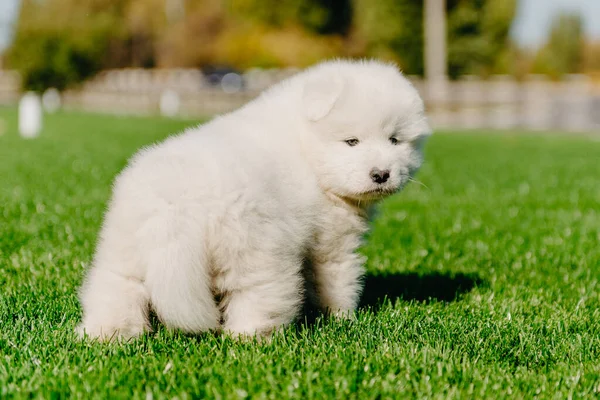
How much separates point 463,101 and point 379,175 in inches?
1356

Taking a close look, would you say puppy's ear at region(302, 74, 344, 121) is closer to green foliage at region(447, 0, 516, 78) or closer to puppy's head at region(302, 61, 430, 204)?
puppy's head at region(302, 61, 430, 204)

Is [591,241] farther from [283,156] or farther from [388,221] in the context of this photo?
[283,156]

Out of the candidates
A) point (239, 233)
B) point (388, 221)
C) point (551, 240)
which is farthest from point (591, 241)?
point (239, 233)

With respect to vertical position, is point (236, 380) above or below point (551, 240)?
above

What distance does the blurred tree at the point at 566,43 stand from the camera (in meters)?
92.2

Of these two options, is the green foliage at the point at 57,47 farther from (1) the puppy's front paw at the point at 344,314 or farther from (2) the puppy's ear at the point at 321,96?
(1) the puppy's front paw at the point at 344,314

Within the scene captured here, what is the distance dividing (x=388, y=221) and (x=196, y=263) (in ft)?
16.2

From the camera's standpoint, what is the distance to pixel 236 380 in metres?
2.99

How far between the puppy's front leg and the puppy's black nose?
261 mm

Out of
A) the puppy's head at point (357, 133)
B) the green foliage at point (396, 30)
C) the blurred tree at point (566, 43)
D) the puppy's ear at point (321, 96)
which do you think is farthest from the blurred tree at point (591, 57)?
the puppy's ear at point (321, 96)

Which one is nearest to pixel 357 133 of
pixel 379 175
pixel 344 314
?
pixel 379 175

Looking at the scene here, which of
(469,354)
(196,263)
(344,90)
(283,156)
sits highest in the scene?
(344,90)

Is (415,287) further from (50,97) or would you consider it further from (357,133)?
(50,97)

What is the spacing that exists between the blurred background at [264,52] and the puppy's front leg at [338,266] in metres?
32.7
